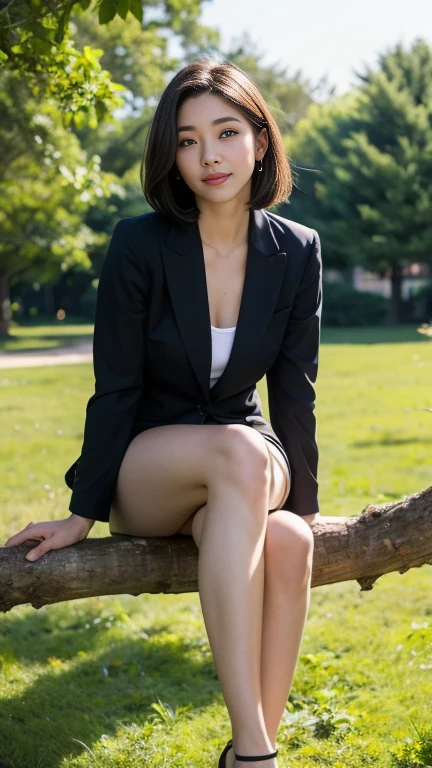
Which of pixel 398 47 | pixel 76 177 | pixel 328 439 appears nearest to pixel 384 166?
pixel 398 47

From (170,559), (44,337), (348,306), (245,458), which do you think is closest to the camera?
(245,458)

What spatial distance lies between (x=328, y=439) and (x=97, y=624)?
5.04 meters

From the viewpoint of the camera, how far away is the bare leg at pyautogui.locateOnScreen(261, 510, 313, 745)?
8.10 feet

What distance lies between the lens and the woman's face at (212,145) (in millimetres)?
2682

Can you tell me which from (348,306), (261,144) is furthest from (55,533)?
(348,306)

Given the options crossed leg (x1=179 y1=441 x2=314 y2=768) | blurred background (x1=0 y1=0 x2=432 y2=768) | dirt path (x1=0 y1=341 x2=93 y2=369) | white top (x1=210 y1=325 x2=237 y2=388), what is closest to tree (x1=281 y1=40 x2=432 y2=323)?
blurred background (x1=0 y1=0 x2=432 y2=768)

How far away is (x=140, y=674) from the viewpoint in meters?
3.96

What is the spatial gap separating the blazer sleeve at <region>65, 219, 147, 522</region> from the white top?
202 millimetres

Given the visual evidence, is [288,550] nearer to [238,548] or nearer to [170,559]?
[238,548]

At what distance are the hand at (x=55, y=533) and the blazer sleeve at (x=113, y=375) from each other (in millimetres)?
45

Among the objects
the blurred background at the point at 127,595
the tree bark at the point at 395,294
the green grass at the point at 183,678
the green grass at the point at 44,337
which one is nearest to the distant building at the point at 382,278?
the tree bark at the point at 395,294

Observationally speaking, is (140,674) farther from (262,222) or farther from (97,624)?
(262,222)

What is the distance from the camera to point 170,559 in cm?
281

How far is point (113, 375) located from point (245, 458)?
18.7 inches
